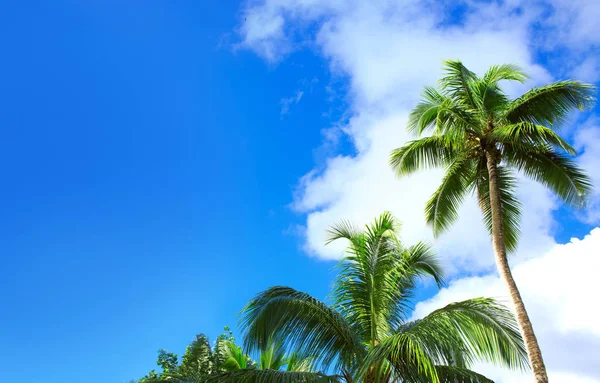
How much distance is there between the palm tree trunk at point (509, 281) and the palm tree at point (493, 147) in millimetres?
25

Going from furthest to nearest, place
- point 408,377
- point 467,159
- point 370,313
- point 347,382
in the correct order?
1. point 467,159
2. point 370,313
3. point 347,382
4. point 408,377

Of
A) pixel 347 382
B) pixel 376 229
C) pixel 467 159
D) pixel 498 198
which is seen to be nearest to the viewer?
pixel 347 382

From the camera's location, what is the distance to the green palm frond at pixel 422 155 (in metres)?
15.3

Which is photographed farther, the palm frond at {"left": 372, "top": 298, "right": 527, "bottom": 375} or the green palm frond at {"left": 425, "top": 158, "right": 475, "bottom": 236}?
the green palm frond at {"left": 425, "top": 158, "right": 475, "bottom": 236}

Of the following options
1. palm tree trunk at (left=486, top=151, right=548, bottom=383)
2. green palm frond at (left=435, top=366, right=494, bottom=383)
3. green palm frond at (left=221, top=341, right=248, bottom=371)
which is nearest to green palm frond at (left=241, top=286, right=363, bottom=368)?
green palm frond at (left=435, top=366, right=494, bottom=383)

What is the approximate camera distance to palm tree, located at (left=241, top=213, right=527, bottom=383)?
30.3 ft

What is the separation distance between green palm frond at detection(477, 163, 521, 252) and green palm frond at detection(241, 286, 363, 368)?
6.05 m

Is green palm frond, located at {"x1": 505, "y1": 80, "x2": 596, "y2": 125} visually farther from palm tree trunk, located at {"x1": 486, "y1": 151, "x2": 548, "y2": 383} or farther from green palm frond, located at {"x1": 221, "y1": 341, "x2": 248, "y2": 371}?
green palm frond, located at {"x1": 221, "y1": 341, "x2": 248, "y2": 371}

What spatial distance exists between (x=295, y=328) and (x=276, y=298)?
0.74 meters

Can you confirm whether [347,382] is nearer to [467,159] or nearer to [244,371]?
[244,371]

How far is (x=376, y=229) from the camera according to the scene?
13.0 meters

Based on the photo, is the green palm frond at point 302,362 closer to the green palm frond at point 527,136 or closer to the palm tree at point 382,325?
the palm tree at point 382,325

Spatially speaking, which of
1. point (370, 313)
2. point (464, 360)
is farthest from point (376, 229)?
point (464, 360)

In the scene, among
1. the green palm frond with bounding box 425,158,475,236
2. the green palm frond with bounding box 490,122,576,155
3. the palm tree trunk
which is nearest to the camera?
the palm tree trunk
